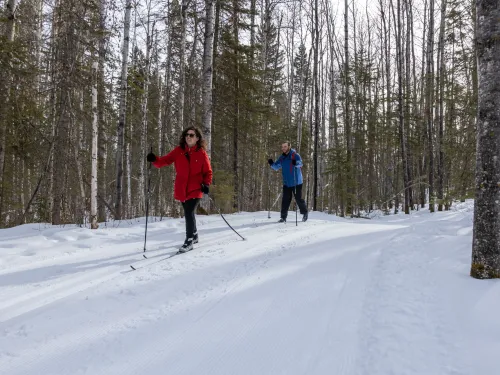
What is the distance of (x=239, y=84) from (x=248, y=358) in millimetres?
12465

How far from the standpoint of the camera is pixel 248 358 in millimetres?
2305

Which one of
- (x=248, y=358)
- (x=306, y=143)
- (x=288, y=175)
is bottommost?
(x=248, y=358)

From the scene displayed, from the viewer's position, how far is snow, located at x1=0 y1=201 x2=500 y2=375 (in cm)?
225

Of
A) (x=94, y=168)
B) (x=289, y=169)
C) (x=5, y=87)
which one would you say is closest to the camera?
A: (x=94, y=168)

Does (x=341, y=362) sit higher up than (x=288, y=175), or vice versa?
(x=288, y=175)

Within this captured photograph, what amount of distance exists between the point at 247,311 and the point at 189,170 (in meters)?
3.11

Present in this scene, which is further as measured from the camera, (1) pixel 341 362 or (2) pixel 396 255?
(2) pixel 396 255

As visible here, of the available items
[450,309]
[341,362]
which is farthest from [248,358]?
[450,309]

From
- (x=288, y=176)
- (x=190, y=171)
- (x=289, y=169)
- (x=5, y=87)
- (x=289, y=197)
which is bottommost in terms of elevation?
(x=289, y=197)

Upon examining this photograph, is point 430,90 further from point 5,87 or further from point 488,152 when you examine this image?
point 5,87

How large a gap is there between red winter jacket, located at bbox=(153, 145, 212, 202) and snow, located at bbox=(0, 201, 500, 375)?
3.42ft

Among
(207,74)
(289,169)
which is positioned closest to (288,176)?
(289,169)

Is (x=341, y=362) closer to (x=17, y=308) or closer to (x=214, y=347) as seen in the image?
(x=214, y=347)

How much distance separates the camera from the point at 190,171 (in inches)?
216
